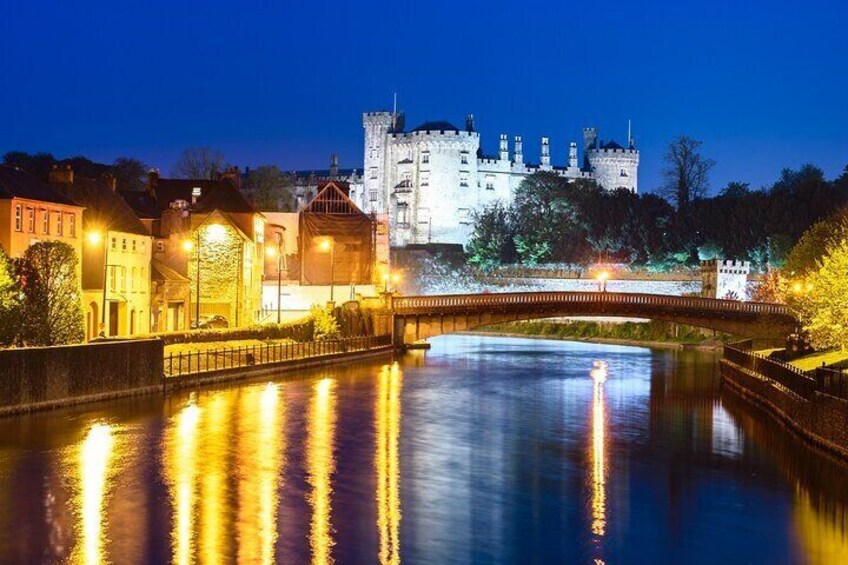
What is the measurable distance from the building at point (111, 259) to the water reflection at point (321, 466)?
45.7 feet

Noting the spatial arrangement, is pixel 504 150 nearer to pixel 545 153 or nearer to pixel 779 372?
pixel 545 153

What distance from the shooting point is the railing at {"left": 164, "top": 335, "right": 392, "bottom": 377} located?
158 ft

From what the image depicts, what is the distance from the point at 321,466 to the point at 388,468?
160 centimetres

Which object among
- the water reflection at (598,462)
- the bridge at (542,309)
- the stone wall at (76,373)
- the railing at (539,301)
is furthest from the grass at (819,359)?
the stone wall at (76,373)

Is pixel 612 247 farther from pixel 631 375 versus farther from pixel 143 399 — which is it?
pixel 143 399

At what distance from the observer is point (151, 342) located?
44.5 m

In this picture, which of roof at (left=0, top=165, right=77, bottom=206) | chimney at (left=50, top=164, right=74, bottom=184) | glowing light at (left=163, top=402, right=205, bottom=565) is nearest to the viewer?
glowing light at (left=163, top=402, right=205, bottom=565)

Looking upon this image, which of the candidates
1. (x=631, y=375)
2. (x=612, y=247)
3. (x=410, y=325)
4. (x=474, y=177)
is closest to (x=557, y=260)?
(x=612, y=247)

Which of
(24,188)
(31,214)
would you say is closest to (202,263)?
(24,188)

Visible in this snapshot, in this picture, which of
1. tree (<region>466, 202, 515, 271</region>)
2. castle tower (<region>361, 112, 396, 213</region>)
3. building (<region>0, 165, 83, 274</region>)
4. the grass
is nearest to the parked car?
building (<region>0, 165, 83, 274</region>)

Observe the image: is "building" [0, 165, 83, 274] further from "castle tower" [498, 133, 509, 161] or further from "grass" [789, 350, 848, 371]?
"castle tower" [498, 133, 509, 161]

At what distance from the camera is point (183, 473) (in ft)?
102

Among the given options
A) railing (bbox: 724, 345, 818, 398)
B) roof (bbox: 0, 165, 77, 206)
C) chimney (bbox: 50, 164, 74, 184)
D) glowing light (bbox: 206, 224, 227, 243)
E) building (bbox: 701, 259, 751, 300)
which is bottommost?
railing (bbox: 724, 345, 818, 398)

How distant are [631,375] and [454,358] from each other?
43.8 feet
